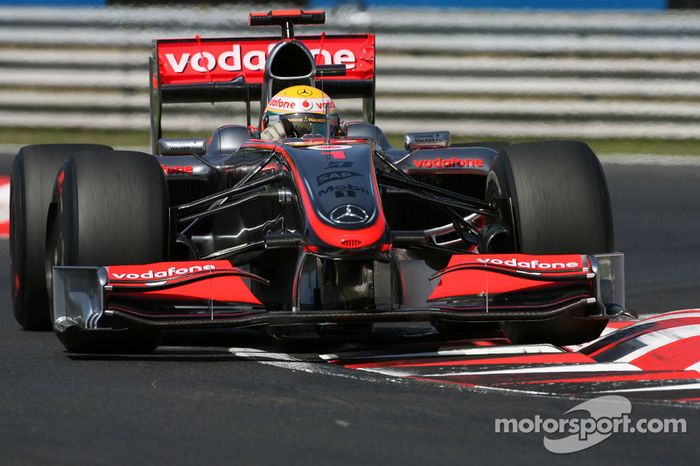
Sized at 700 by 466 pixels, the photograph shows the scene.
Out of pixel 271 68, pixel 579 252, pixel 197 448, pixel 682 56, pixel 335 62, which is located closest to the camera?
pixel 197 448

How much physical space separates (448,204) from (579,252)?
0.76 metres

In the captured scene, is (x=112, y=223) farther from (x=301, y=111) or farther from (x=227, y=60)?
(x=227, y=60)

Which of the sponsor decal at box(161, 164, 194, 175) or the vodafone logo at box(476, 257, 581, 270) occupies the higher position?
the sponsor decal at box(161, 164, 194, 175)

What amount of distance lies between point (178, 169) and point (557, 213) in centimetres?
218

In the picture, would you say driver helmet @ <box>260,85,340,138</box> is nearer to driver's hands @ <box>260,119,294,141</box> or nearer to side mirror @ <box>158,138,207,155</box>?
driver's hands @ <box>260,119,294,141</box>

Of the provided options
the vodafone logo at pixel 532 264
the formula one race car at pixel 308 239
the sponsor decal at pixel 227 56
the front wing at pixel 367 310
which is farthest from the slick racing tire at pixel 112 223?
the sponsor decal at pixel 227 56

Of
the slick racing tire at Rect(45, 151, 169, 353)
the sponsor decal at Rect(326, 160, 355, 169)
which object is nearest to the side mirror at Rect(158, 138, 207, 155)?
the slick racing tire at Rect(45, 151, 169, 353)

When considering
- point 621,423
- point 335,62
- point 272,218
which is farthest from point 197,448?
point 335,62

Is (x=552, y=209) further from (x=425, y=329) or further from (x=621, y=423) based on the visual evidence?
(x=621, y=423)

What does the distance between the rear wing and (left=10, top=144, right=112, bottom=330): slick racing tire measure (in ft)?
6.30

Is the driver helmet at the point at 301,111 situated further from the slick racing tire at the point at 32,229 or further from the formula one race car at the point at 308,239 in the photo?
the slick racing tire at the point at 32,229

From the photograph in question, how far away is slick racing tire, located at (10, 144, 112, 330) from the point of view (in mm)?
7215

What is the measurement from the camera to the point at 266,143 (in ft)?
23.8

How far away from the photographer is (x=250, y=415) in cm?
485
